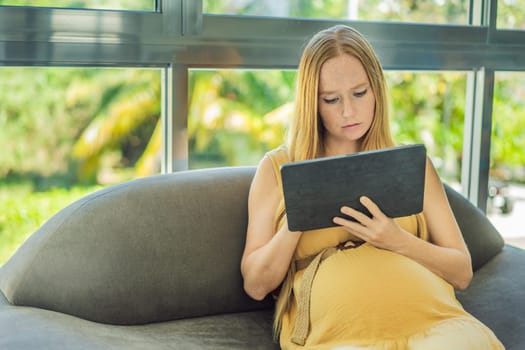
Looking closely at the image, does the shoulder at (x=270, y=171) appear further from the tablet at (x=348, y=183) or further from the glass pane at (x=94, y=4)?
the glass pane at (x=94, y=4)

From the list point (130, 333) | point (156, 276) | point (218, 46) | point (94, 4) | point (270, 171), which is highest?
point (94, 4)

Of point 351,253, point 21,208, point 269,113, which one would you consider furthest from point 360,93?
point 21,208

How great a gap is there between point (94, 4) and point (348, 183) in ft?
3.60

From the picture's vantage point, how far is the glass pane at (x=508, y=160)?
124 inches

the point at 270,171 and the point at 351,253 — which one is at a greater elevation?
the point at 270,171

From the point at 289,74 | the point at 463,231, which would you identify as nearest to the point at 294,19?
the point at 289,74

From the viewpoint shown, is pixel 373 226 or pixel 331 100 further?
pixel 331 100

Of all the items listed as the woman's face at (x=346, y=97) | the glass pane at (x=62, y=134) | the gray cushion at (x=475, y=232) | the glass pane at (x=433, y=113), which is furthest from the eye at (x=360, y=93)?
the glass pane at (x=433, y=113)

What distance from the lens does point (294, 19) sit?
101 inches

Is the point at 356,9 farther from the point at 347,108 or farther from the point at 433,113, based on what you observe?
the point at 347,108

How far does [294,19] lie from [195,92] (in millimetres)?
438

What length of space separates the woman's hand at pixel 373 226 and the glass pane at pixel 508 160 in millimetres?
1487

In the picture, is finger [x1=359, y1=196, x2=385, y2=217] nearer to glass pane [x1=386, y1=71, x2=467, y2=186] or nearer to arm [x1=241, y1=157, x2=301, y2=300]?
arm [x1=241, y1=157, x2=301, y2=300]

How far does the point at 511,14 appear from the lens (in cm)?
306
